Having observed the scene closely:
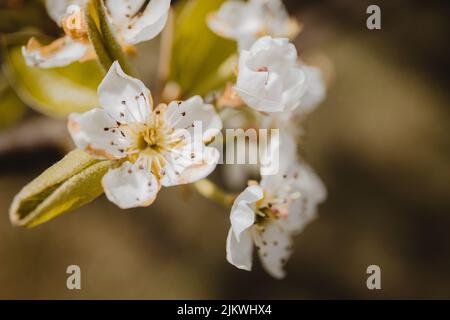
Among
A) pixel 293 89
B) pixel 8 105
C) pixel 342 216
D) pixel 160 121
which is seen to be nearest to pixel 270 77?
pixel 293 89

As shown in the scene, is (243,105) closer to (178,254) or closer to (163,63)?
(163,63)

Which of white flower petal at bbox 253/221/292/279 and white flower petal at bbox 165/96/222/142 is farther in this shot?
white flower petal at bbox 253/221/292/279

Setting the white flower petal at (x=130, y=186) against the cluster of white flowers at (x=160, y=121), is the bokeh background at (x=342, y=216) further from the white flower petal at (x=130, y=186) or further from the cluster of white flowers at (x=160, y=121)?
the white flower petal at (x=130, y=186)

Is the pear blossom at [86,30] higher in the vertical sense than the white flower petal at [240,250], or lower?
higher

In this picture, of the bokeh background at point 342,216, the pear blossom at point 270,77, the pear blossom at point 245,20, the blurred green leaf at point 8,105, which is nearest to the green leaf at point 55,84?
the blurred green leaf at point 8,105

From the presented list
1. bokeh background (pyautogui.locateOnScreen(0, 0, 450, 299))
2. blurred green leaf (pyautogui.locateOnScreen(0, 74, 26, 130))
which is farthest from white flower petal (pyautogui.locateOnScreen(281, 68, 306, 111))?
bokeh background (pyautogui.locateOnScreen(0, 0, 450, 299))

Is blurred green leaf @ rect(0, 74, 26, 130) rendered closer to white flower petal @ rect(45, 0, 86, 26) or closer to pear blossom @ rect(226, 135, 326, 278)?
white flower petal @ rect(45, 0, 86, 26)

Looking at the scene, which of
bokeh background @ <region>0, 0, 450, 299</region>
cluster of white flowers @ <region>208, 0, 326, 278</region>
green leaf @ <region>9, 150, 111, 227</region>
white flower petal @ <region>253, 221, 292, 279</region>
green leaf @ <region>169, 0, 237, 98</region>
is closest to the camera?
green leaf @ <region>9, 150, 111, 227</region>
